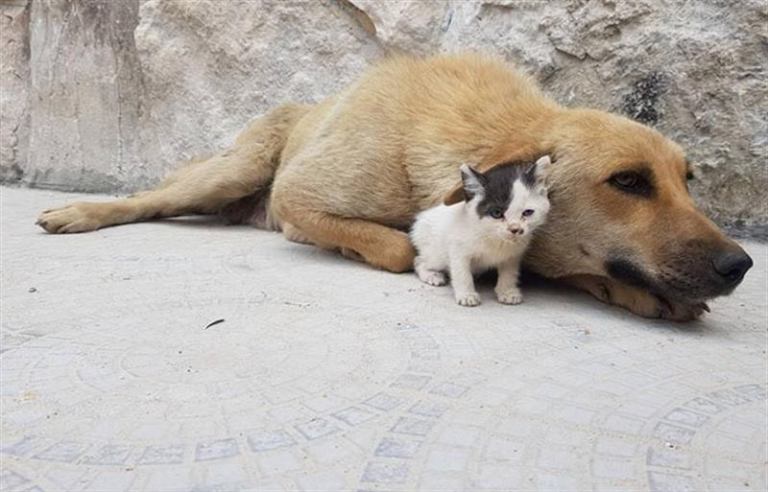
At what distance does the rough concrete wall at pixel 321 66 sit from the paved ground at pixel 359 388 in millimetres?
1542

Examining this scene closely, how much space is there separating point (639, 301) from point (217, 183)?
2971mm

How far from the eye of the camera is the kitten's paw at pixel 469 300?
3227 millimetres

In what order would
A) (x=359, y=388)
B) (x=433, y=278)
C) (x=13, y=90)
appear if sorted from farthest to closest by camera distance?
(x=13, y=90)
(x=433, y=278)
(x=359, y=388)

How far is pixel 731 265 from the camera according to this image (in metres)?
2.85

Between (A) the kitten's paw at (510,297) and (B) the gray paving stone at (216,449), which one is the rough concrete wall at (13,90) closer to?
(A) the kitten's paw at (510,297)

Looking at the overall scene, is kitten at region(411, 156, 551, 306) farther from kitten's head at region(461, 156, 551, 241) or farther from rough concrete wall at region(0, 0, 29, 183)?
rough concrete wall at region(0, 0, 29, 183)

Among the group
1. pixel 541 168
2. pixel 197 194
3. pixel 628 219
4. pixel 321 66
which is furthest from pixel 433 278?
pixel 321 66

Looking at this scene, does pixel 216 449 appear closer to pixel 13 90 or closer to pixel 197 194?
pixel 197 194

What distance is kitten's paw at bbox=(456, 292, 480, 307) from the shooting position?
3.23m

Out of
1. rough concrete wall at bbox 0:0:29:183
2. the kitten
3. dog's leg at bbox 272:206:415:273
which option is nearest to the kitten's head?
the kitten

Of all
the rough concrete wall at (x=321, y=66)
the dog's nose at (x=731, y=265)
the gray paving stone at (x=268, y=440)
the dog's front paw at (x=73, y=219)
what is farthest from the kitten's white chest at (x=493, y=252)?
the dog's front paw at (x=73, y=219)

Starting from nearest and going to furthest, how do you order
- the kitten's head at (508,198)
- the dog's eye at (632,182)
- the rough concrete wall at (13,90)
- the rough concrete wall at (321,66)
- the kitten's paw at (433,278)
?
the kitten's head at (508,198), the dog's eye at (632,182), the kitten's paw at (433,278), the rough concrete wall at (321,66), the rough concrete wall at (13,90)

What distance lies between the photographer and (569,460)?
1.87 m

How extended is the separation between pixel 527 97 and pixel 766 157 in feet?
5.76
